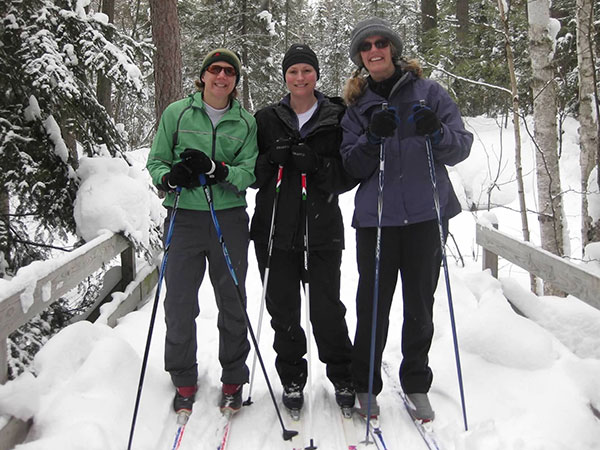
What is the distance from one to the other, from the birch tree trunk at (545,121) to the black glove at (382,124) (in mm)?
3450

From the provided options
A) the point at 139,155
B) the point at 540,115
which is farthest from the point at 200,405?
the point at 139,155

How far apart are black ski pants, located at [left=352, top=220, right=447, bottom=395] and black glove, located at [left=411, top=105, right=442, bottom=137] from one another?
584mm

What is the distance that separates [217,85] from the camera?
3.13 meters

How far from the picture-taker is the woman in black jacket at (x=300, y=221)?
3.09 meters

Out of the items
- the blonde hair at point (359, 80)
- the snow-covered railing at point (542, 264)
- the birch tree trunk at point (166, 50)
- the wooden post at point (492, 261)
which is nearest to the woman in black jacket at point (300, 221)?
the blonde hair at point (359, 80)

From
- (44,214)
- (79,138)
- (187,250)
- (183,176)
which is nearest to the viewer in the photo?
(183,176)

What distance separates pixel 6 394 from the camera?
2.59 meters

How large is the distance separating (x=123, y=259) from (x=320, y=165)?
10.7ft

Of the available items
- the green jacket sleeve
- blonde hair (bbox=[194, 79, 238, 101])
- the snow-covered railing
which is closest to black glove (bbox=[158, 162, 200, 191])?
the green jacket sleeve

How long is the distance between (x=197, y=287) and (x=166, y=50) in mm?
4942

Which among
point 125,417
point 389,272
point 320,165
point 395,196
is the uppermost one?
point 320,165

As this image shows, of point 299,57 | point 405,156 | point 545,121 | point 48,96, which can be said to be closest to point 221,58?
point 299,57

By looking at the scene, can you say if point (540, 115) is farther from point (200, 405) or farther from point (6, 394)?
point (6, 394)

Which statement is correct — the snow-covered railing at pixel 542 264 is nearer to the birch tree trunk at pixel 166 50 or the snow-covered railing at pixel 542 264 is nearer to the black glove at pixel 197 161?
the black glove at pixel 197 161
